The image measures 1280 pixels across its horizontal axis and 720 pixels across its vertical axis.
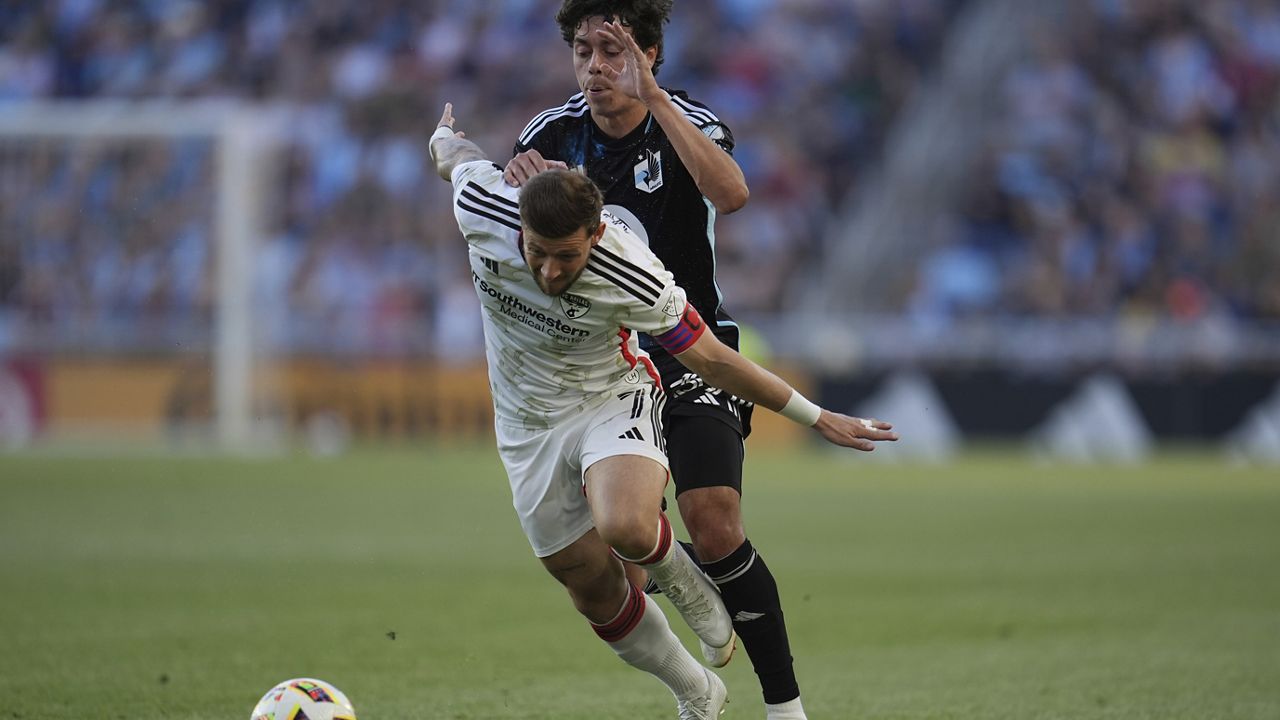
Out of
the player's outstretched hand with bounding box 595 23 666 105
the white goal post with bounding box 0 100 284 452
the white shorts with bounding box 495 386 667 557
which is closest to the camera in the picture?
the player's outstretched hand with bounding box 595 23 666 105

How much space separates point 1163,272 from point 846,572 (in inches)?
556

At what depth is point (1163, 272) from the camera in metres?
23.6

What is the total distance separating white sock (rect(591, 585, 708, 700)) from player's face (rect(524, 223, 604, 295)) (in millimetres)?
1237

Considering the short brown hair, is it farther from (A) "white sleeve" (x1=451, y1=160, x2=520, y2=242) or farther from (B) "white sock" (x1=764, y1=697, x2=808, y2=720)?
(B) "white sock" (x1=764, y1=697, x2=808, y2=720)

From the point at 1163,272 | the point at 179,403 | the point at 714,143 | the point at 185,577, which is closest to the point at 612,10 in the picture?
the point at 714,143

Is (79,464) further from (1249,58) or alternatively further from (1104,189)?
(1249,58)

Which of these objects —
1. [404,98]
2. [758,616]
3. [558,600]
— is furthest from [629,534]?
[404,98]

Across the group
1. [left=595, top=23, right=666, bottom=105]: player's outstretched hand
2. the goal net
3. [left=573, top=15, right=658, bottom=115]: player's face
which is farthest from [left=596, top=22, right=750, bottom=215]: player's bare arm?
the goal net

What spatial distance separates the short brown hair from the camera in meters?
5.07

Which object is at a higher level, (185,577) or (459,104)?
(459,104)

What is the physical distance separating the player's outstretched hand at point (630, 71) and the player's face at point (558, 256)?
1.79ft

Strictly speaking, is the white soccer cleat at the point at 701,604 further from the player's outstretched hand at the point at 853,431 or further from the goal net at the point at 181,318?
the goal net at the point at 181,318

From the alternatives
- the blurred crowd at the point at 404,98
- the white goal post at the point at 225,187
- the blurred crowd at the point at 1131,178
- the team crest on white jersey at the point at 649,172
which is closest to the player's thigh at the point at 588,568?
the team crest on white jersey at the point at 649,172

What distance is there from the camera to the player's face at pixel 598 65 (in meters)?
5.76
